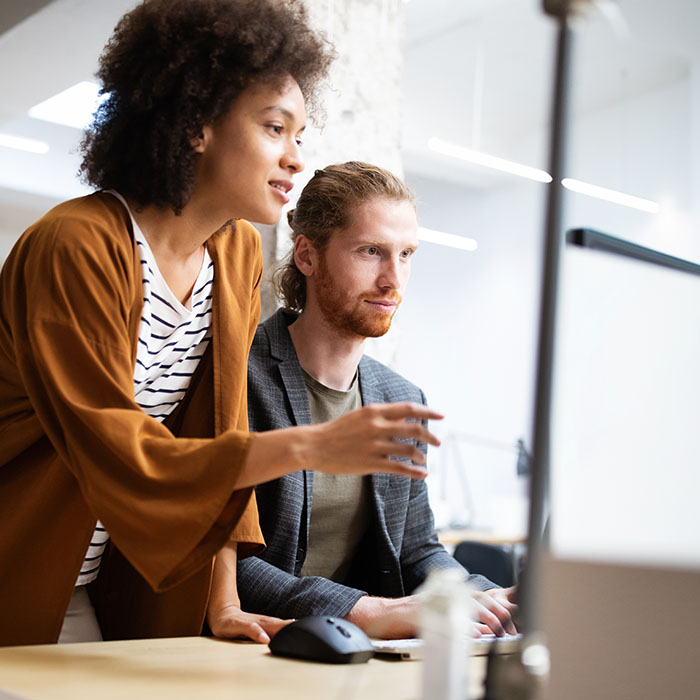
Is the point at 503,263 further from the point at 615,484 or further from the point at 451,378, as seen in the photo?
the point at 615,484

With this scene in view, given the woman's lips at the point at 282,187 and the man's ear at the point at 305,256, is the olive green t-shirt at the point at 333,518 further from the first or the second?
the woman's lips at the point at 282,187

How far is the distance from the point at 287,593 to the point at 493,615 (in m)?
0.33

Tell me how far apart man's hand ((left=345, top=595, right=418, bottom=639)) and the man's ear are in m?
0.71

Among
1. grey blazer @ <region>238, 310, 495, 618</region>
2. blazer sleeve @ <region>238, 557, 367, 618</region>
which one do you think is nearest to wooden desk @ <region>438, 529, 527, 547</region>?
grey blazer @ <region>238, 310, 495, 618</region>

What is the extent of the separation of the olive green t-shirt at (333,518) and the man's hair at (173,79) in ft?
1.89

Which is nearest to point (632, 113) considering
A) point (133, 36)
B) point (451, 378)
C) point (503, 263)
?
point (503, 263)

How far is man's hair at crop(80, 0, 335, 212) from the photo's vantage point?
4.39ft

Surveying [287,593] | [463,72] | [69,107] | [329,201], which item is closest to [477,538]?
[329,201]

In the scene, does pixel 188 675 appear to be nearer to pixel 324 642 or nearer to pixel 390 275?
pixel 324 642

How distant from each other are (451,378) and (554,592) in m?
8.40

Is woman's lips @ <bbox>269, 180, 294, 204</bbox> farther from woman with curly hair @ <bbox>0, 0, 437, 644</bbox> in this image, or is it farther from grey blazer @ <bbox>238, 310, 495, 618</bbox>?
grey blazer @ <bbox>238, 310, 495, 618</bbox>

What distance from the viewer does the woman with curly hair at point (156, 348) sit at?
3.39 feet

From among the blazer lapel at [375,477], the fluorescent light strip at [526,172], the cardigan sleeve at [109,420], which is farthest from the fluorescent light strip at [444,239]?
the cardigan sleeve at [109,420]

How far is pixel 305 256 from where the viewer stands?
1.88 meters
